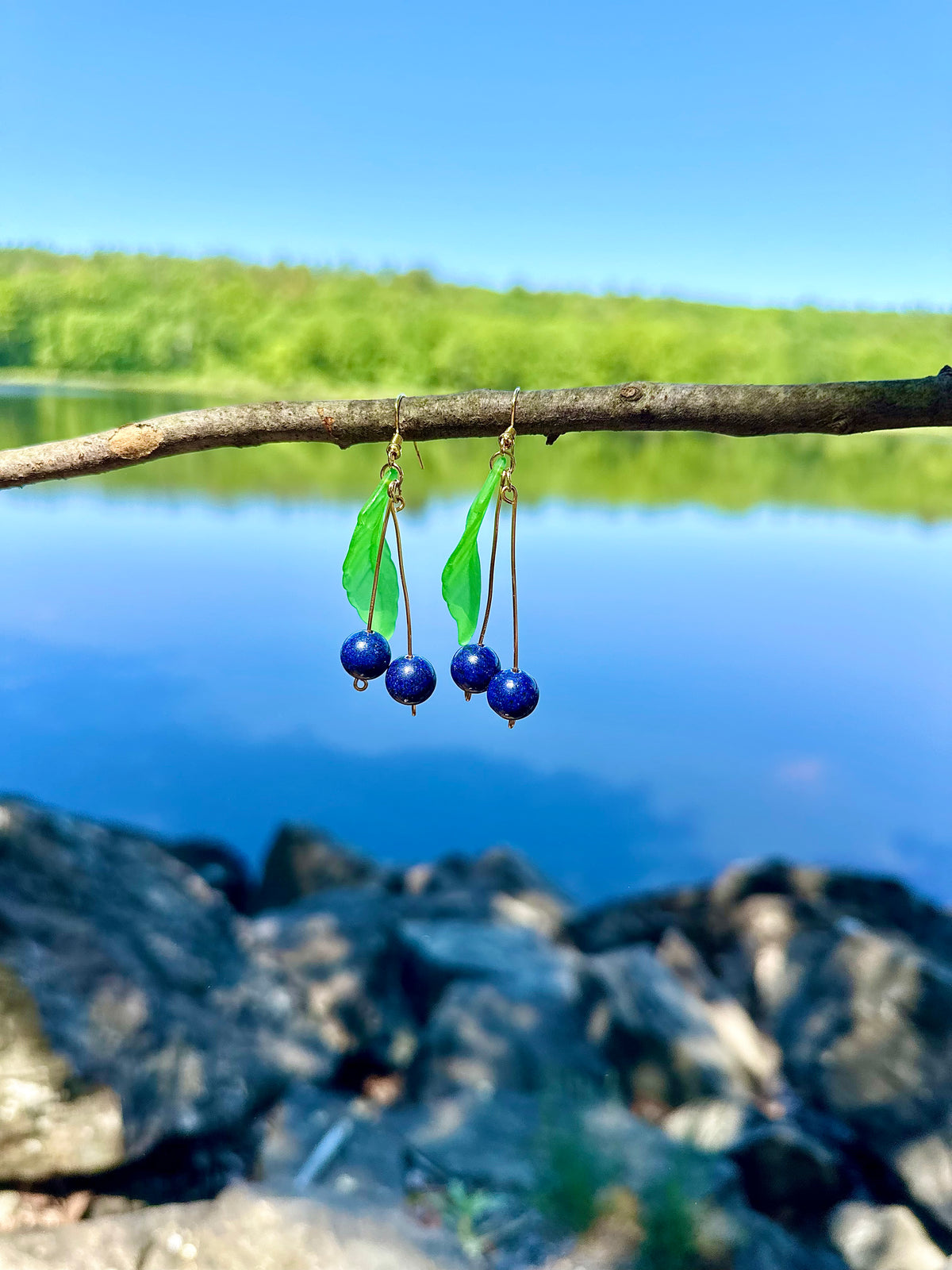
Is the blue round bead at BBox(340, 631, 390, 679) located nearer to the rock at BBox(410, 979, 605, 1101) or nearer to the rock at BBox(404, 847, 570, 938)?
the rock at BBox(410, 979, 605, 1101)

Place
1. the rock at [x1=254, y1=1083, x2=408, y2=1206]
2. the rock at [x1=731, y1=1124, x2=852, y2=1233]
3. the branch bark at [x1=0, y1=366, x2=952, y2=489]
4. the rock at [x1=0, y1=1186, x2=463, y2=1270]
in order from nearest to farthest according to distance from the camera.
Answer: the branch bark at [x1=0, y1=366, x2=952, y2=489] → the rock at [x1=0, y1=1186, x2=463, y2=1270] → the rock at [x1=254, y1=1083, x2=408, y2=1206] → the rock at [x1=731, y1=1124, x2=852, y2=1233]

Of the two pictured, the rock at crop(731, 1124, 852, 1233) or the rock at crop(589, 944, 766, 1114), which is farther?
the rock at crop(589, 944, 766, 1114)

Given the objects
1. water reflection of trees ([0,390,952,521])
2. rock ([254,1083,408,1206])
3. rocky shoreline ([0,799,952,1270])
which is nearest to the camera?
rocky shoreline ([0,799,952,1270])

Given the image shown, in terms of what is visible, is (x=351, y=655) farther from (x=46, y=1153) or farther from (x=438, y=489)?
(x=438, y=489)

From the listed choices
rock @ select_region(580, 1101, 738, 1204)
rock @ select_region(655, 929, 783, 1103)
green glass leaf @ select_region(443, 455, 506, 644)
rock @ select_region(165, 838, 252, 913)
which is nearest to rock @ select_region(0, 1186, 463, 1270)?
rock @ select_region(580, 1101, 738, 1204)

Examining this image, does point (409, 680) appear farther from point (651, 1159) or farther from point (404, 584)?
point (651, 1159)

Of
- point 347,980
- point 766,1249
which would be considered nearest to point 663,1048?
point 766,1249

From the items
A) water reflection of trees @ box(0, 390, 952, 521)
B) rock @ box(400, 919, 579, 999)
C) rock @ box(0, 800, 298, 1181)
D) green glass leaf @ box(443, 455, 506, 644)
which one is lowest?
rock @ box(400, 919, 579, 999)
